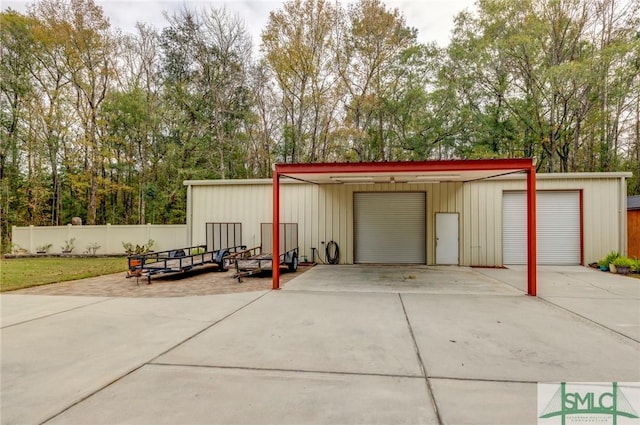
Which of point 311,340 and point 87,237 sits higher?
point 87,237

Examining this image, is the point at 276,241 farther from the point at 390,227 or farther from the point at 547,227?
the point at 547,227

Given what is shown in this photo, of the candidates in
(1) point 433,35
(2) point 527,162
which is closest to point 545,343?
(2) point 527,162

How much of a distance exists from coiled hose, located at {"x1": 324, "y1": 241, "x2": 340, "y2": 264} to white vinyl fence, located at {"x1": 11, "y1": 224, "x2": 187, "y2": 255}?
7382mm

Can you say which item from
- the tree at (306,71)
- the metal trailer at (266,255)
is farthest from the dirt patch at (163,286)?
the tree at (306,71)

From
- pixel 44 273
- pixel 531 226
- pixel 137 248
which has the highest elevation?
pixel 531 226

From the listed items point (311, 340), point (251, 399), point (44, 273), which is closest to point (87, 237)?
point (44, 273)

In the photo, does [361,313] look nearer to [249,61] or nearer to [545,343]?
[545,343]

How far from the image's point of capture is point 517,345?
12.2 ft

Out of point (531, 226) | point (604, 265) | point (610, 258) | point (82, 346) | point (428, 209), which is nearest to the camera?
point (82, 346)

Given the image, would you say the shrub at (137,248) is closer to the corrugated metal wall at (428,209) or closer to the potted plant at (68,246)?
the potted plant at (68,246)

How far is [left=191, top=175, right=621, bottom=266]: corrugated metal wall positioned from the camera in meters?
9.97

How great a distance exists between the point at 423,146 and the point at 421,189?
24.6 feet

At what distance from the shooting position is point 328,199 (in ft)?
35.9

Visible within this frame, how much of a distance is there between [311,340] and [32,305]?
5.25 m
